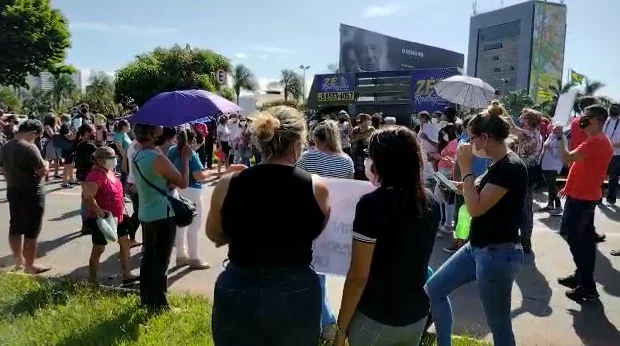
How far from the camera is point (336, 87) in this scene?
3225cm

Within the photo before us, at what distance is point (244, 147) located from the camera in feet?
43.8

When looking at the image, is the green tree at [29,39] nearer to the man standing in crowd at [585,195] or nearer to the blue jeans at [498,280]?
the man standing in crowd at [585,195]

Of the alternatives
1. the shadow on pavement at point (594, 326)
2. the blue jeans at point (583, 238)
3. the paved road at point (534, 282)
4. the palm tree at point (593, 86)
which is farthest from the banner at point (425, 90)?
the palm tree at point (593, 86)

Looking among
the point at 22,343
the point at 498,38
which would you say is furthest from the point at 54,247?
the point at 498,38

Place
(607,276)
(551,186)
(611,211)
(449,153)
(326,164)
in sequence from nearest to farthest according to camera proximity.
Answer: (326,164) < (607,276) < (449,153) < (611,211) < (551,186)

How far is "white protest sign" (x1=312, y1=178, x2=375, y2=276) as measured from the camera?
3.58 metres

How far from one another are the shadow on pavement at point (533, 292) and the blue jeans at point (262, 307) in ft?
9.47

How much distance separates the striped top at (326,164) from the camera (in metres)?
4.18

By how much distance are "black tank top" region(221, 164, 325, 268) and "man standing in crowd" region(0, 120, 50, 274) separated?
14.0 ft

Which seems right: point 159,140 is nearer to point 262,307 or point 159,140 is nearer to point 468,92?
point 262,307

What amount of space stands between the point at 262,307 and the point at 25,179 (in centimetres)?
452

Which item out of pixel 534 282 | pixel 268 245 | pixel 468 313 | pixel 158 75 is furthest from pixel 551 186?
pixel 158 75

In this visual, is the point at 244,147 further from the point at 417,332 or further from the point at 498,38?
the point at 498,38

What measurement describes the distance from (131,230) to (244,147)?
7.24m
